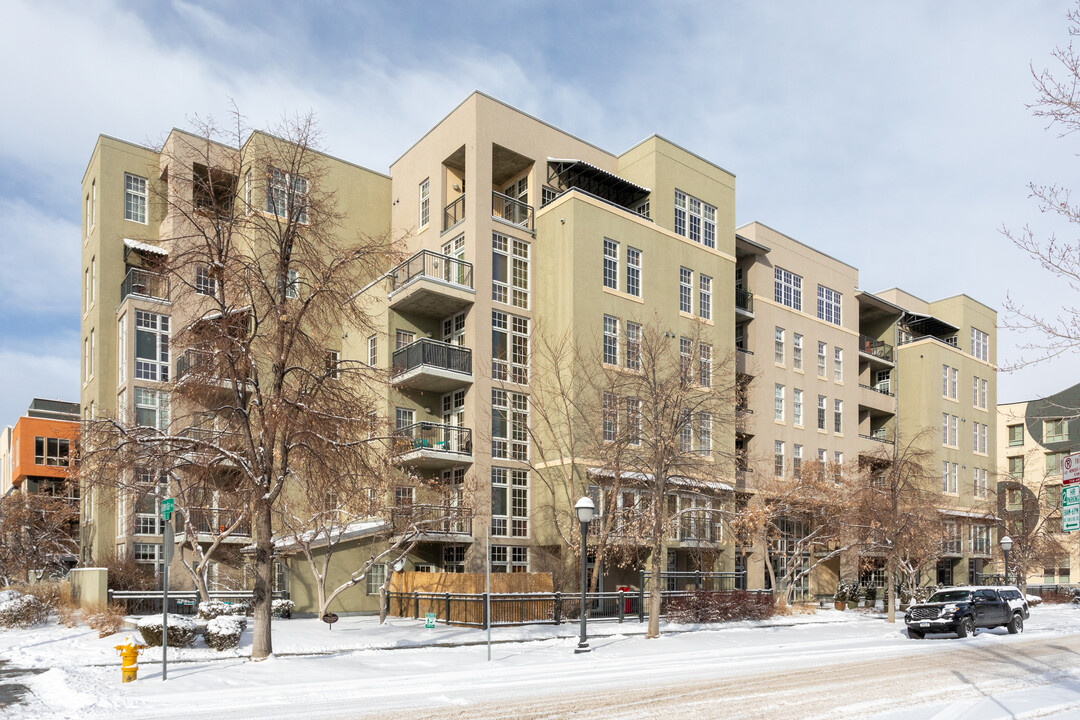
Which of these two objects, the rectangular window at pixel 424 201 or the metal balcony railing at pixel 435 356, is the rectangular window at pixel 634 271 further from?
the rectangular window at pixel 424 201

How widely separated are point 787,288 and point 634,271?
1355 centimetres

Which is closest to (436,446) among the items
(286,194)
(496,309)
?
(496,309)

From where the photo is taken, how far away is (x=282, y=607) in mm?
30047

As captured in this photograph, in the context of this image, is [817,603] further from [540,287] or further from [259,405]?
[259,405]

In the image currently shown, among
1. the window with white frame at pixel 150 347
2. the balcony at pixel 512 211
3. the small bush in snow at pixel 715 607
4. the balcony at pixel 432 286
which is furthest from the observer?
the balcony at pixel 512 211

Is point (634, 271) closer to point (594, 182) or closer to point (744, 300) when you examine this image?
point (594, 182)

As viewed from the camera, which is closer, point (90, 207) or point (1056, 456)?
point (90, 207)

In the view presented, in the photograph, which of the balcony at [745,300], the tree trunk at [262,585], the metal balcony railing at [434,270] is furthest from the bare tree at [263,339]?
the balcony at [745,300]

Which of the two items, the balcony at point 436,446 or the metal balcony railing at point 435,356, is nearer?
the balcony at point 436,446

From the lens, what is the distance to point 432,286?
34.9 meters

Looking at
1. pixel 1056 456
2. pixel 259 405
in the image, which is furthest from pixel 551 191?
pixel 1056 456

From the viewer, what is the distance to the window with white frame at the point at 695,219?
41.8m

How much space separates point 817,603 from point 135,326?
35.2 meters

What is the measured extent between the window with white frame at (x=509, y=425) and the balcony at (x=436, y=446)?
1.37 meters
